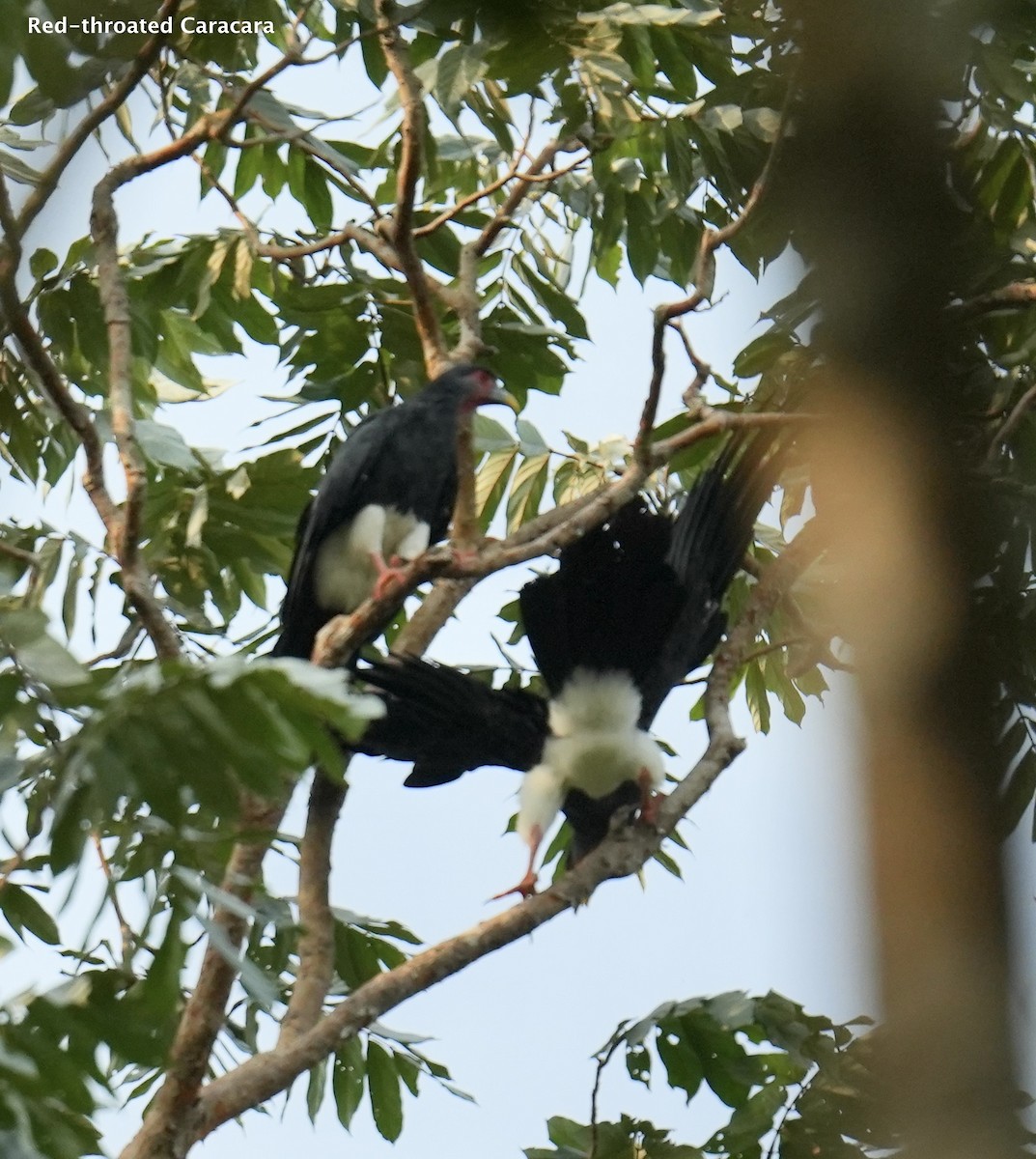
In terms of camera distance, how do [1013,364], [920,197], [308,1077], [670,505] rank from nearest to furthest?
[920,197]
[1013,364]
[308,1077]
[670,505]

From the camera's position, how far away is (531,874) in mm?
4012

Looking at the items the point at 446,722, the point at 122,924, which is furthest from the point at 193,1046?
the point at 446,722

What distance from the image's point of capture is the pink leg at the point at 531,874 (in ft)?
12.9

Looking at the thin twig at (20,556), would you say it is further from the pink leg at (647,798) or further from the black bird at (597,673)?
the pink leg at (647,798)

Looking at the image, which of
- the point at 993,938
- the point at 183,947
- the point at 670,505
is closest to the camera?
the point at 993,938

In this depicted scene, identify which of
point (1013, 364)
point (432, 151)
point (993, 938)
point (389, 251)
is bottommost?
point (993, 938)

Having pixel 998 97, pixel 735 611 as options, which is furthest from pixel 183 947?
pixel 735 611

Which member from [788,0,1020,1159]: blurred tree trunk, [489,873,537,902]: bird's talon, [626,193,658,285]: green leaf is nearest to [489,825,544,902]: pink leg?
[489,873,537,902]: bird's talon

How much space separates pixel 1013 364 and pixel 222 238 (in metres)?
2.35

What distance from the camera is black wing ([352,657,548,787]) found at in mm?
3891

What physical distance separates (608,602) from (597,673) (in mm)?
264

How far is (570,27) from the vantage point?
9.38 ft

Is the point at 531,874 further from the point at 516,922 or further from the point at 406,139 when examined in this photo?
the point at 406,139

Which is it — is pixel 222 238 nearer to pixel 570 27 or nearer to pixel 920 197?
pixel 570 27
